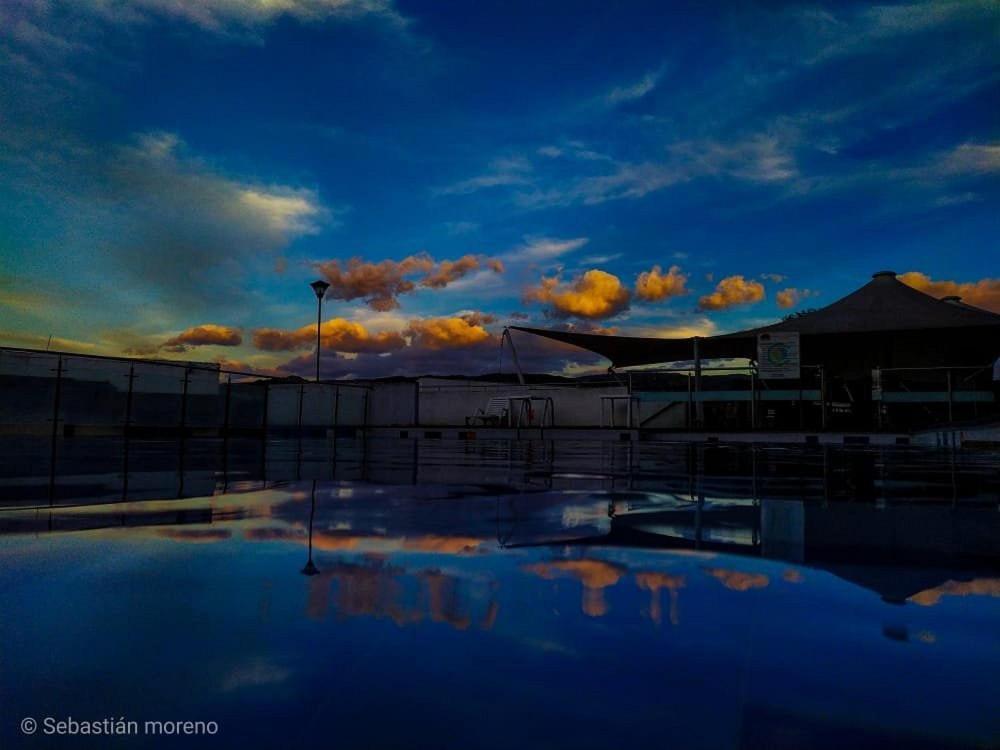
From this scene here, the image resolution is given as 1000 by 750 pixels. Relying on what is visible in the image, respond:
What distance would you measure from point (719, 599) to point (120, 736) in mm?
1529

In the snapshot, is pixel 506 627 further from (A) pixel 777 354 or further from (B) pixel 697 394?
(B) pixel 697 394

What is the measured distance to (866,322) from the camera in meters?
21.5

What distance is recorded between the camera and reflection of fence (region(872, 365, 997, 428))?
19766mm

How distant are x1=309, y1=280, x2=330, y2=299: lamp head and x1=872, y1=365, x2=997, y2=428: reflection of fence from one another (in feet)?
60.0

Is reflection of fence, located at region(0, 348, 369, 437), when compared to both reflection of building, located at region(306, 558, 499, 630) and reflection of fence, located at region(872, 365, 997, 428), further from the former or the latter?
reflection of fence, located at region(872, 365, 997, 428)

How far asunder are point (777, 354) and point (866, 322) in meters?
3.84

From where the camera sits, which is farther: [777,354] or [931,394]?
[777,354]

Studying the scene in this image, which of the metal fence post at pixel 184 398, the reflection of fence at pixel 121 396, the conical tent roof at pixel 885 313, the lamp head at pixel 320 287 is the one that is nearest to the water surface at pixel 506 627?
the reflection of fence at pixel 121 396

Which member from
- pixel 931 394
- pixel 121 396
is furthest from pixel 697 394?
pixel 121 396

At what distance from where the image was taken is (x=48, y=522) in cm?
314

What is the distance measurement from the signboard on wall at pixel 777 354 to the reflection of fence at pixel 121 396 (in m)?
15.7

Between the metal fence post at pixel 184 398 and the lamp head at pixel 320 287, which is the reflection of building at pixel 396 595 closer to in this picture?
the metal fence post at pixel 184 398

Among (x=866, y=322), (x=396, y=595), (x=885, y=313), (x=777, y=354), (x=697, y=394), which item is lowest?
(x=396, y=595)

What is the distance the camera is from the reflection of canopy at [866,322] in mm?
20531
